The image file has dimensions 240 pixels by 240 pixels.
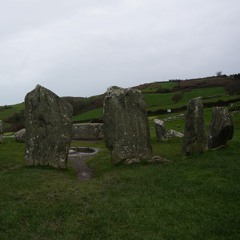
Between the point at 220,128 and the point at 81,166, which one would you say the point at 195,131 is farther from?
the point at 81,166

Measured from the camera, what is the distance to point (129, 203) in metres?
13.7

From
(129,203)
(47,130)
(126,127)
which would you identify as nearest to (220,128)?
(126,127)

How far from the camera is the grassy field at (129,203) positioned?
11.2 m

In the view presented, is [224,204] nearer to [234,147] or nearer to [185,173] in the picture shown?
[185,173]

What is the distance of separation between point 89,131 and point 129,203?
1204 inches

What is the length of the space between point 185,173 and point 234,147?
822 cm

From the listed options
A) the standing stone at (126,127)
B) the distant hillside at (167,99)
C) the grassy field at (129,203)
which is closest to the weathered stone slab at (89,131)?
the standing stone at (126,127)

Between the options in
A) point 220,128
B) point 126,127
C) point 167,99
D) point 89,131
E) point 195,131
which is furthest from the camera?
point 167,99

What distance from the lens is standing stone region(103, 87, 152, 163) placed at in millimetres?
22172

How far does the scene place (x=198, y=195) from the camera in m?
14.3

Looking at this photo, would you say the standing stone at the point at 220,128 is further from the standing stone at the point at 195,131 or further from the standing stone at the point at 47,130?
the standing stone at the point at 47,130

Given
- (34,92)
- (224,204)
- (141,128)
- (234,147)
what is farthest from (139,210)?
(234,147)

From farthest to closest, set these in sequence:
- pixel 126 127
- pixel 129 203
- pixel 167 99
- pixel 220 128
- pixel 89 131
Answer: pixel 167 99 < pixel 89 131 < pixel 220 128 < pixel 126 127 < pixel 129 203

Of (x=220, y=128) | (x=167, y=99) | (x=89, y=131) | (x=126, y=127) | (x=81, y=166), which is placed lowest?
(x=81, y=166)
